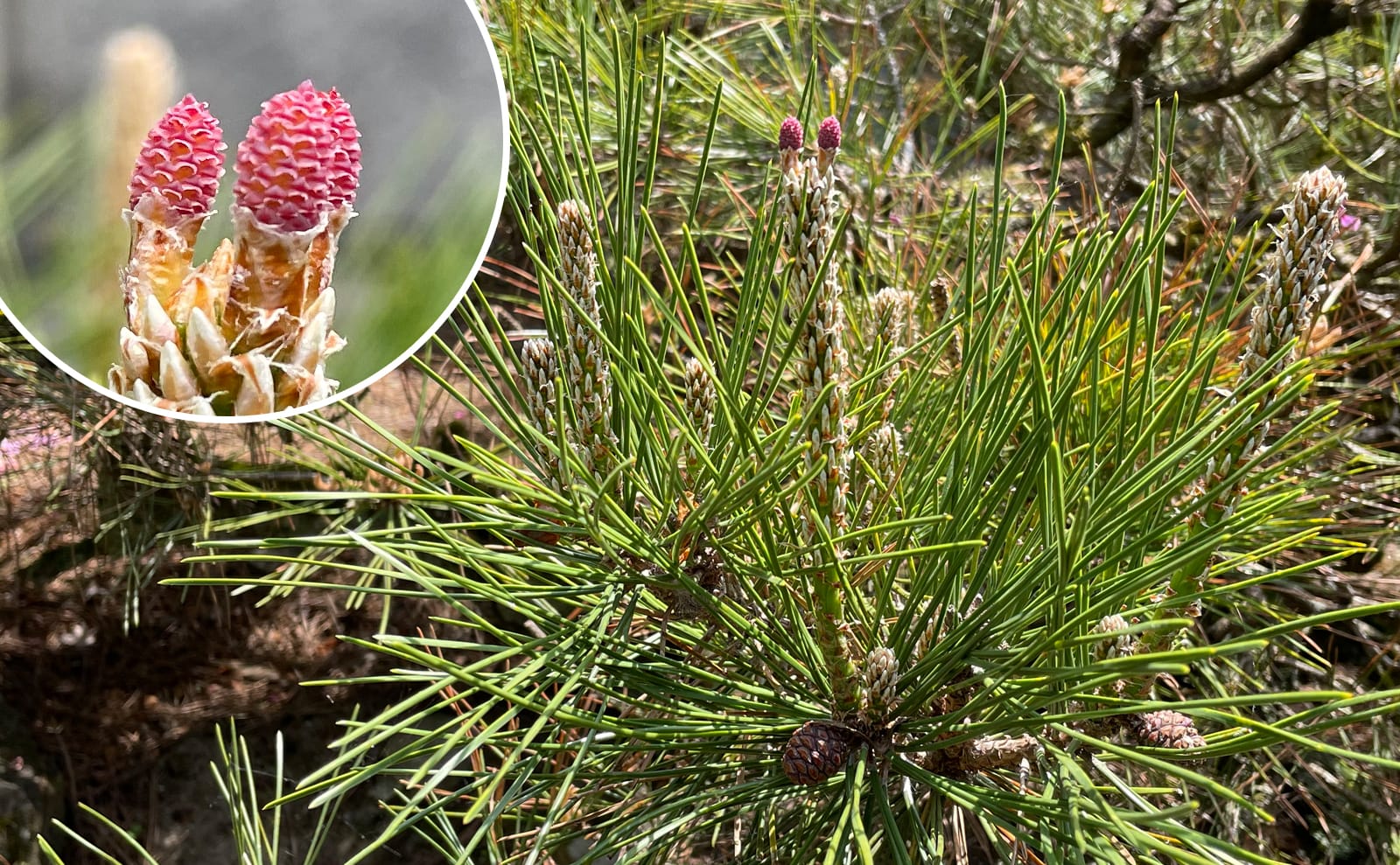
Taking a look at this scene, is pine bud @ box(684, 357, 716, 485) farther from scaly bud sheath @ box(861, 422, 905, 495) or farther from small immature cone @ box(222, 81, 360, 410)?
small immature cone @ box(222, 81, 360, 410)

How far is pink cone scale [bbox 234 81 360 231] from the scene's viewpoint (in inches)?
16.3

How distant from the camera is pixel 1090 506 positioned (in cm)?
28

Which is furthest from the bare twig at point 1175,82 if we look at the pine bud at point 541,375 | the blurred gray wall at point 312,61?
the pine bud at point 541,375

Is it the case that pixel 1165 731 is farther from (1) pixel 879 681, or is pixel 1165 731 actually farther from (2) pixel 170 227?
(2) pixel 170 227

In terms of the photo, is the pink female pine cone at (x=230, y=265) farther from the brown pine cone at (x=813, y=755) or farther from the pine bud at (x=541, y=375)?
the brown pine cone at (x=813, y=755)

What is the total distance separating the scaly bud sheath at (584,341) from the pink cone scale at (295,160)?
0.59ft

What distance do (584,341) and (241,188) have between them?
0.22 metres

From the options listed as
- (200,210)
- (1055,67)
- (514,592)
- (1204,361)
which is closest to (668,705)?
(514,592)

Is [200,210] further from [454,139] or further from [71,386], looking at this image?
[71,386]

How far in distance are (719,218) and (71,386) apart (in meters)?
0.58

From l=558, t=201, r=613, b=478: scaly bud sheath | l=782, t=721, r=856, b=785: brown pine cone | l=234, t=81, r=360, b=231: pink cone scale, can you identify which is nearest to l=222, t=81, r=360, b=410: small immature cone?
l=234, t=81, r=360, b=231: pink cone scale

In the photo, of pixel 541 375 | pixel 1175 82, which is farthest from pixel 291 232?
pixel 1175 82

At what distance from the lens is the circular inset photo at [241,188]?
45 centimetres

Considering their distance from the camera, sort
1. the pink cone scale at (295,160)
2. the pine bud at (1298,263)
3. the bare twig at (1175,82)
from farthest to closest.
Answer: the bare twig at (1175,82) < the pink cone scale at (295,160) < the pine bud at (1298,263)
